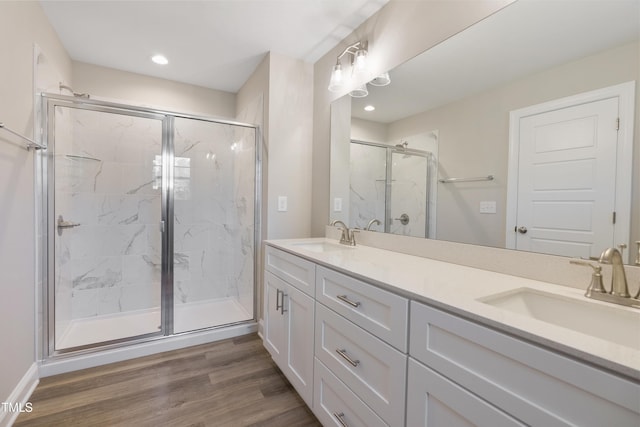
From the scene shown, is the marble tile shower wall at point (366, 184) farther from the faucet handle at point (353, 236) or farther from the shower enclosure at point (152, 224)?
the shower enclosure at point (152, 224)

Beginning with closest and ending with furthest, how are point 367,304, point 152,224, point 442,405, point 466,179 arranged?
point 442,405, point 367,304, point 466,179, point 152,224

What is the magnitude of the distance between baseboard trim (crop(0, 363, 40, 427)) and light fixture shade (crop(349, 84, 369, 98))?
263 cm

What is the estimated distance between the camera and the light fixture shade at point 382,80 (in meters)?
1.76

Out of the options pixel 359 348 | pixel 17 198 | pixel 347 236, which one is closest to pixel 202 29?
pixel 17 198

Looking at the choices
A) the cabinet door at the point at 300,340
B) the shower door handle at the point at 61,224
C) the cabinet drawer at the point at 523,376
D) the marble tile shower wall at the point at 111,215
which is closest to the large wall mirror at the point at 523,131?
the cabinet drawer at the point at 523,376

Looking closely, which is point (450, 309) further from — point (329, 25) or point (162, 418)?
point (329, 25)

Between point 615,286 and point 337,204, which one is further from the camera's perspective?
point 337,204

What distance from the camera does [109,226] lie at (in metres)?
2.66

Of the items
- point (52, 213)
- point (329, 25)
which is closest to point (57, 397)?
point (52, 213)

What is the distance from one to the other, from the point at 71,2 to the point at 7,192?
1300mm

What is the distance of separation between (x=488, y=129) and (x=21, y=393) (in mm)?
2816

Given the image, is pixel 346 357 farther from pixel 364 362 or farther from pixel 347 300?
pixel 347 300

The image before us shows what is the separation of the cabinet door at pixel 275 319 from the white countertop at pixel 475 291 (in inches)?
13.2

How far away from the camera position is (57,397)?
162 centimetres
